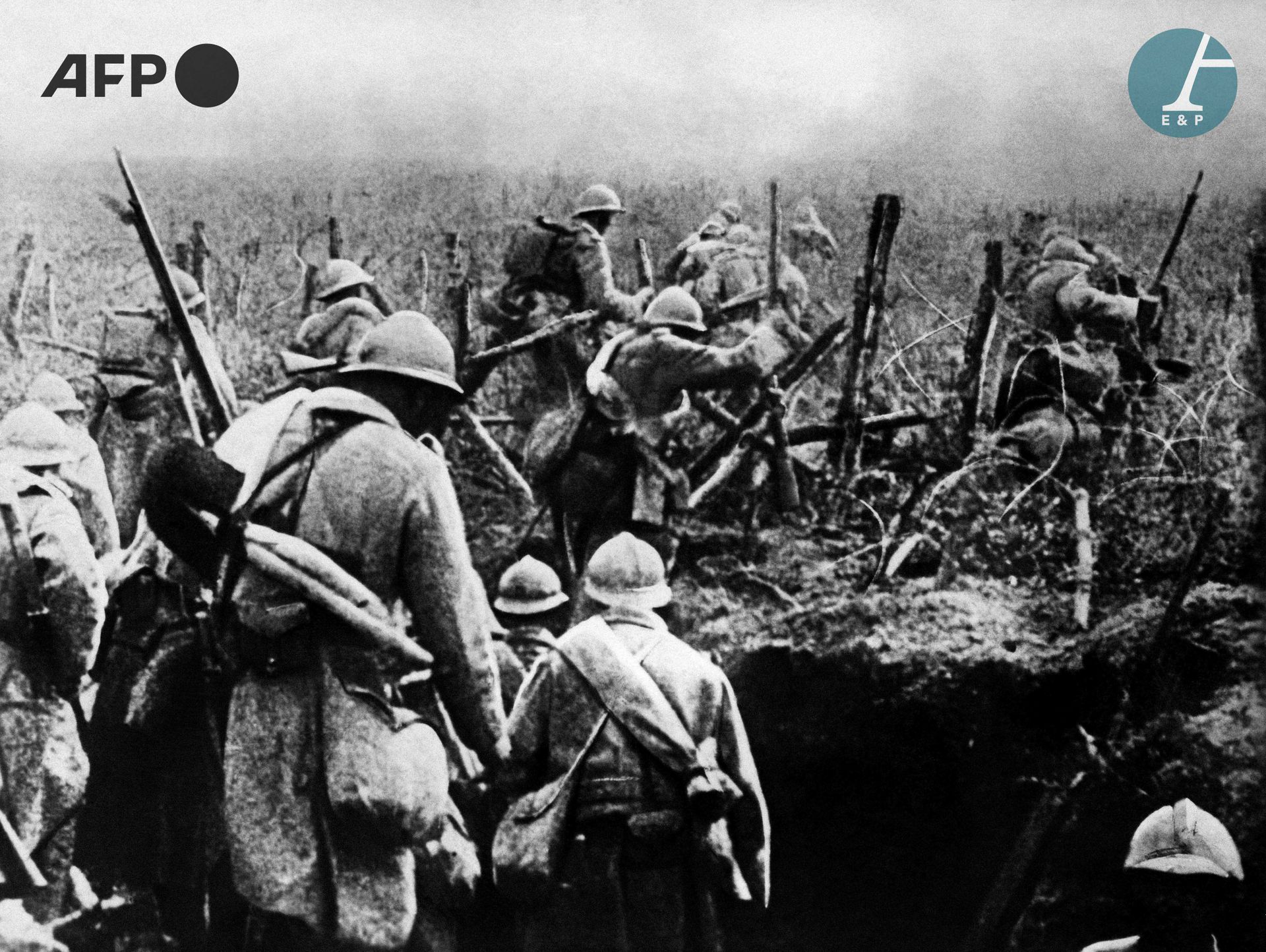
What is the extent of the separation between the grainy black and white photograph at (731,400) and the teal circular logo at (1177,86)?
15 millimetres

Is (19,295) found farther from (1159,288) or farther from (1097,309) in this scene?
(1159,288)

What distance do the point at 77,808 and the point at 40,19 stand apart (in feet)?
11.0

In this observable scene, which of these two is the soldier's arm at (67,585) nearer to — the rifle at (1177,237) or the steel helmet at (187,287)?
the steel helmet at (187,287)

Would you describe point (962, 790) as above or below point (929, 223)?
below

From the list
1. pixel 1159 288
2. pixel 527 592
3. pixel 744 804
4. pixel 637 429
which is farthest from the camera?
pixel 1159 288

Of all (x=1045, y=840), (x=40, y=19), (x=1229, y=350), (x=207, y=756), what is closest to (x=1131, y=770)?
(x=1045, y=840)

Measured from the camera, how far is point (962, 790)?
6.65 m

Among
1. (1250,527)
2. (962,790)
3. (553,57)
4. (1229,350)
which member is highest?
(553,57)

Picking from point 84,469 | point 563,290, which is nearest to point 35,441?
point 84,469

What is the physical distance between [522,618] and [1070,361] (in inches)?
101

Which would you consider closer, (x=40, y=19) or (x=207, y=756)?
(x=207, y=756)

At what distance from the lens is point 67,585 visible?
662 cm

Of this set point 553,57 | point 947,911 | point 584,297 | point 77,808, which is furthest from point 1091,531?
point 77,808

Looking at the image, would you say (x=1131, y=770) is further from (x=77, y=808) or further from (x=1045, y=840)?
(x=77, y=808)
